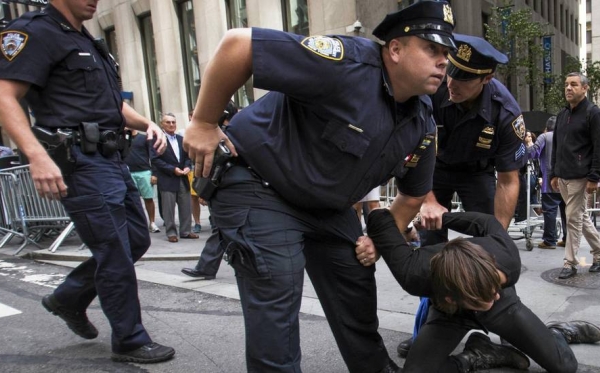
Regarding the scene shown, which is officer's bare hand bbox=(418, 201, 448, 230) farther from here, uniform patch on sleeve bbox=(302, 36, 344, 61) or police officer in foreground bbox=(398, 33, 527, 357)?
uniform patch on sleeve bbox=(302, 36, 344, 61)

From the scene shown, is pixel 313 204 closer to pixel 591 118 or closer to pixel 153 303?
pixel 153 303

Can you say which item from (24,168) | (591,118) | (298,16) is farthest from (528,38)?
(24,168)

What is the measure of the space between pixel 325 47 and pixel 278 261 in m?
0.78

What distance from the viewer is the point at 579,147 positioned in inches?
191

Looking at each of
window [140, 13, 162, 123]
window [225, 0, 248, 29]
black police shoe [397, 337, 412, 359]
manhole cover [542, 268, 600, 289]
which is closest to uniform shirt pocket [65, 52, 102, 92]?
black police shoe [397, 337, 412, 359]

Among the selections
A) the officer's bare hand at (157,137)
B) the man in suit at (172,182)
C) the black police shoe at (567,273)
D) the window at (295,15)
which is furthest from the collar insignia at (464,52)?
the window at (295,15)

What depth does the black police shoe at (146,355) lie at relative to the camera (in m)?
2.78

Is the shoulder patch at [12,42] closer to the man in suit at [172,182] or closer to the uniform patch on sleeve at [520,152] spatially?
the uniform patch on sleeve at [520,152]

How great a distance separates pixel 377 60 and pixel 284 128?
0.42 m

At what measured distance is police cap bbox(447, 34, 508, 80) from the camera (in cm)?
259

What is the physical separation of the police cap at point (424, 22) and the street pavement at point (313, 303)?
178cm

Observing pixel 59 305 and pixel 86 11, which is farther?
pixel 59 305

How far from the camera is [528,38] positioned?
15812 millimetres

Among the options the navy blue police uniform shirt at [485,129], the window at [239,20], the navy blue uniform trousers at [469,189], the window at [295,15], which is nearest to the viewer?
the navy blue police uniform shirt at [485,129]
